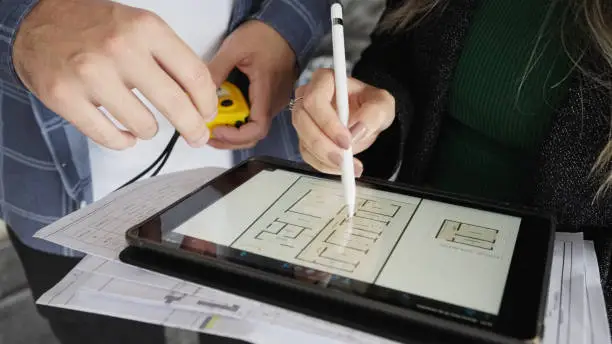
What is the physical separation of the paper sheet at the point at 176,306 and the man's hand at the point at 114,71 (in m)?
0.10

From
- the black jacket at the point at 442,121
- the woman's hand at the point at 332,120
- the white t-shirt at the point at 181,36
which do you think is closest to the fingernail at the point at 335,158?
the woman's hand at the point at 332,120

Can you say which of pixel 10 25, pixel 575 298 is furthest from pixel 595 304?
pixel 10 25

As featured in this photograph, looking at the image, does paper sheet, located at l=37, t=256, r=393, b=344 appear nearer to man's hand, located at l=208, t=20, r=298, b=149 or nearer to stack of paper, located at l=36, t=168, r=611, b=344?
stack of paper, located at l=36, t=168, r=611, b=344

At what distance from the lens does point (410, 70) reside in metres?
0.56

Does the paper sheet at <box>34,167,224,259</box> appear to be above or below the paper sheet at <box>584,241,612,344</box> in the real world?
above

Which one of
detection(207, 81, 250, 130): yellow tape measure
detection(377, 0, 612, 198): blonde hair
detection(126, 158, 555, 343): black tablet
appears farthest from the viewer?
detection(207, 81, 250, 130): yellow tape measure

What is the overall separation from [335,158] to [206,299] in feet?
0.49

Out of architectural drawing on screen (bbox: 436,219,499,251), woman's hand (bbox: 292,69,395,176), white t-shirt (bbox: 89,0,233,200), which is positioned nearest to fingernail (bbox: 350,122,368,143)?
woman's hand (bbox: 292,69,395,176)

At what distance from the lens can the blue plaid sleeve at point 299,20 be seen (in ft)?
1.90

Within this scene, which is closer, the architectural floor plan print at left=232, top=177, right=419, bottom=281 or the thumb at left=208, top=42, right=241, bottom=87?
the architectural floor plan print at left=232, top=177, right=419, bottom=281

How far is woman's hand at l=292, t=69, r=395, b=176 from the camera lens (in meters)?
0.41

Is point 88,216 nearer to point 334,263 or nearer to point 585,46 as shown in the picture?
point 334,263

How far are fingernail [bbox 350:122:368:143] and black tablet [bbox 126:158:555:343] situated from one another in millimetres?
35

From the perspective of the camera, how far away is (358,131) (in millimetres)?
427
